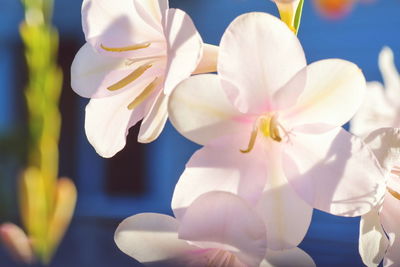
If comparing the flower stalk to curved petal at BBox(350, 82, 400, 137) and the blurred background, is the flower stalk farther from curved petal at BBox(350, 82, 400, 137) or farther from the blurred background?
curved petal at BBox(350, 82, 400, 137)

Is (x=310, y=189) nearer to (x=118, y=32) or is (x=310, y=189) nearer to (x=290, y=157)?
(x=290, y=157)

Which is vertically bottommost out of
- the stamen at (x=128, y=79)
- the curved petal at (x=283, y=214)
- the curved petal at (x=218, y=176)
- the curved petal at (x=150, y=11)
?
the curved petal at (x=283, y=214)

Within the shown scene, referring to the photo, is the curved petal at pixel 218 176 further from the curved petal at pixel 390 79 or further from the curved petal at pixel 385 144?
the curved petal at pixel 390 79

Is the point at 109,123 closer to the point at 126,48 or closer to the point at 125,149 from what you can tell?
the point at 126,48

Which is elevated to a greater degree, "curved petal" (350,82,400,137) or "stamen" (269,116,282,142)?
"stamen" (269,116,282,142)

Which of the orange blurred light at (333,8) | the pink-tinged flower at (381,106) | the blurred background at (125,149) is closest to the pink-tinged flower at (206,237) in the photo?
the pink-tinged flower at (381,106)

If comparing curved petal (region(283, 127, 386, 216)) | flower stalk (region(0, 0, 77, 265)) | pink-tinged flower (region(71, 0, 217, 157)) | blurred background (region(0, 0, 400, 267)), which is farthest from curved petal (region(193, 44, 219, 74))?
blurred background (region(0, 0, 400, 267))

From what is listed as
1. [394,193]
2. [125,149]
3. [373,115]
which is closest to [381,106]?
[373,115]
